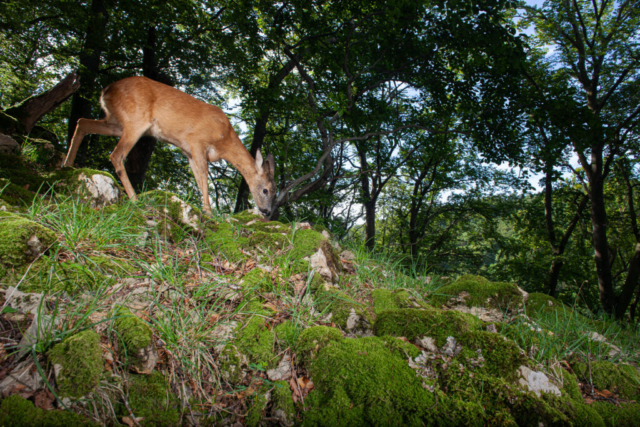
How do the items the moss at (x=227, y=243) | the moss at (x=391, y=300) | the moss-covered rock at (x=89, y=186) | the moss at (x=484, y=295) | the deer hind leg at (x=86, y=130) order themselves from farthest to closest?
the deer hind leg at (x=86, y=130), the moss-covered rock at (x=89, y=186), the moss at (x=484, y=295), the moss at (x=227, y=243), the moss at (x=391, y=300)

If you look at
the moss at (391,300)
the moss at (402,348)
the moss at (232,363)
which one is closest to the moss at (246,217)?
the moss at (391,300)

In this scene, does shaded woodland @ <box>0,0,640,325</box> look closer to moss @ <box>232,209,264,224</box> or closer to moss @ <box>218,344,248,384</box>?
moss @ <box>232,209,264,224</box>

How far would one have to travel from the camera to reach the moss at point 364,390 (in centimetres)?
151

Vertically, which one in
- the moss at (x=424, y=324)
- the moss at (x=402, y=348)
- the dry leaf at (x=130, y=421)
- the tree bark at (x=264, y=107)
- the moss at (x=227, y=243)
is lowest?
the dry leaf at (x=130, y=421)

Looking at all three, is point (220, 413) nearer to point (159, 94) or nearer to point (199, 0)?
point (159, 94)

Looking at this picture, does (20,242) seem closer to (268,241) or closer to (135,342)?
(135,342)

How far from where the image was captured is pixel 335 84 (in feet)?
28.8

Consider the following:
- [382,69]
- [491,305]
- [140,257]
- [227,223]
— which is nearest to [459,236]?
[382,69]

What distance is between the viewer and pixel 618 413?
71.1 inches

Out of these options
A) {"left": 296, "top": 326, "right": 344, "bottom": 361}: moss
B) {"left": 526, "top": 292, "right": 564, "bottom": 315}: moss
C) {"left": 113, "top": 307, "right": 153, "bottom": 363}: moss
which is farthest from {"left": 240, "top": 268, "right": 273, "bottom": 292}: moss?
{"left": 526, "top": 292, "right": 564, "bottom": 315}: moss

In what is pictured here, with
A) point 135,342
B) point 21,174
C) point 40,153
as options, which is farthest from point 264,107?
point 135,342

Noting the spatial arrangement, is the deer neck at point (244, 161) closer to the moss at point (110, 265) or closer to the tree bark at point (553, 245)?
the moss at point (110, 265)

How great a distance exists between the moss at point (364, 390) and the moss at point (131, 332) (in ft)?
3.13

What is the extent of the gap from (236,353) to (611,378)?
8.65 ft
